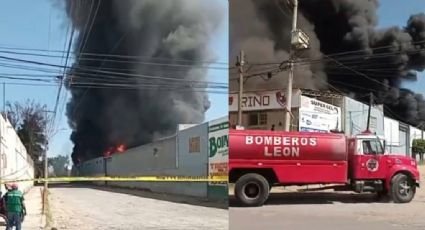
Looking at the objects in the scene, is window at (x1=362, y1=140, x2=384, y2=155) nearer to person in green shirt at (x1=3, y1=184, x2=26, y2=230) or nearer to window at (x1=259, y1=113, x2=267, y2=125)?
window at (x1=259, y1=113, x2=267, y2=125)

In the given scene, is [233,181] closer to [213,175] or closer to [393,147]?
[213,175]

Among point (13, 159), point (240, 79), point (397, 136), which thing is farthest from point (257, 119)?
point (13, 159)

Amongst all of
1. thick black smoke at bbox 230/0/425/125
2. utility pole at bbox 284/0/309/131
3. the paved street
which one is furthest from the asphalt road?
thick black smoke at bbox 230/0/425/125

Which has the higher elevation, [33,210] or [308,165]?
[308,165]

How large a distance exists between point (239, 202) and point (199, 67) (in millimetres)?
569

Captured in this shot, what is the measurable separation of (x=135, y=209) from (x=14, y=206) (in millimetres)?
→ 733

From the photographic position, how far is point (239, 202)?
227 cm

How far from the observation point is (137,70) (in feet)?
7.30

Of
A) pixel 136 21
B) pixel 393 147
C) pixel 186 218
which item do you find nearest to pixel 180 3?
pixel 136 21

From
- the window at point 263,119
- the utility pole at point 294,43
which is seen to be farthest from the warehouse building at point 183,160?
the utility pole at point 294,43

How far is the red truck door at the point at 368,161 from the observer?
2.60 m

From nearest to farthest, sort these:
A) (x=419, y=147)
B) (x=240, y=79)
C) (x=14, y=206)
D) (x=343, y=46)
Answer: (x=240, y=79)
(x=343, y=46)
(x=419, y=147)
(x=14, y=206)

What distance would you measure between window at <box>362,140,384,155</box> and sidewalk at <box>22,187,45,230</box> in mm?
1548

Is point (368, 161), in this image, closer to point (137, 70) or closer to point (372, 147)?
point (372, 147)
